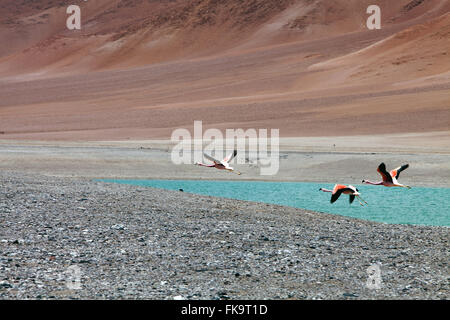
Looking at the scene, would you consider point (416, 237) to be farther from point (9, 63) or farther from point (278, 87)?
point (9, 63)

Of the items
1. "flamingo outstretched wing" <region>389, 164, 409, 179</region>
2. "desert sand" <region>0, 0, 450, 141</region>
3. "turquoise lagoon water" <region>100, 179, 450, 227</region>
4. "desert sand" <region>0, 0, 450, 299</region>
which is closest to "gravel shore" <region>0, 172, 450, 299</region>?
"desert sand" <region>0, 0, 450, 299</region>

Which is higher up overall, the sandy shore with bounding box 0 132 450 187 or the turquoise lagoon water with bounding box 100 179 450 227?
the sandy shore with bounding box 0 132 450 187

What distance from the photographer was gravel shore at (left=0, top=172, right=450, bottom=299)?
8.59 m

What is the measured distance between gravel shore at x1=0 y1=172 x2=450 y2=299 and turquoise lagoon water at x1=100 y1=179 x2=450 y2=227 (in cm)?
241

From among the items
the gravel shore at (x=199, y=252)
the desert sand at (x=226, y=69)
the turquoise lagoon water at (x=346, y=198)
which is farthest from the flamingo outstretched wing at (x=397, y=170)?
the desert sand at (x=226, y=69)

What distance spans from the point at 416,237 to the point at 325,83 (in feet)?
187

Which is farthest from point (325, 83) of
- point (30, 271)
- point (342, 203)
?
point (30, 271)

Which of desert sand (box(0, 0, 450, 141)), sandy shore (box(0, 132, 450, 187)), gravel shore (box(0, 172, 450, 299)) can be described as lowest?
gravel shore (box(0, 172, 450, 299))

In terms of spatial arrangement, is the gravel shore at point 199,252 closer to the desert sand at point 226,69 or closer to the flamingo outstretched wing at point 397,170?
the flamingo outstretched wing at point 397,170

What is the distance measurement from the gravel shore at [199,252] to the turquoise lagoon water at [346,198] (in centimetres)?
241

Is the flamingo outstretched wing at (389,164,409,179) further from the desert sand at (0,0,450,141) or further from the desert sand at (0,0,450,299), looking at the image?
the desert sand at (0,0,450,141)

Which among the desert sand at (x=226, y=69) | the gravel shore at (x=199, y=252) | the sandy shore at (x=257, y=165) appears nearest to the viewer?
the gravel shore at (x=199, y=252)

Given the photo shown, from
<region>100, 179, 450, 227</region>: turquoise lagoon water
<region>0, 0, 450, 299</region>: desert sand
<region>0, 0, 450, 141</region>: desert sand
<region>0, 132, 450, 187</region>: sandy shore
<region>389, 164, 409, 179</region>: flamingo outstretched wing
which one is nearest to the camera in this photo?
<region>0, 0, 450, 299</region>: desert sand

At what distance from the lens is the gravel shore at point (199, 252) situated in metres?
8.59
